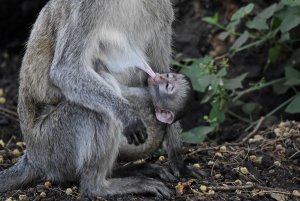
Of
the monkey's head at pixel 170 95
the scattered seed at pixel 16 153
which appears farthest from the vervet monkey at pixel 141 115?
the scattered seed at pixel 16 153

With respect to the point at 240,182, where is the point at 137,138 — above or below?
above

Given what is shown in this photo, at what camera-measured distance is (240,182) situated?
6.20 meters

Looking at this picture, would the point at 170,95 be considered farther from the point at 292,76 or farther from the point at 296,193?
the point at 292,76

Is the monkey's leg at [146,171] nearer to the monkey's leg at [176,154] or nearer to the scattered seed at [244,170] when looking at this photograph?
the monkey's leg at [176,154]

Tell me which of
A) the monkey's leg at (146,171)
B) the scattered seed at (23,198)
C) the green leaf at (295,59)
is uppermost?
the green leaf at (295,59)

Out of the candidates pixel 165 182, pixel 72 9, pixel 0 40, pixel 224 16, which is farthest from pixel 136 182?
pixel 0 40

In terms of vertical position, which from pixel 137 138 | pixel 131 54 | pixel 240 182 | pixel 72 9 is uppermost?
pixel 72 9

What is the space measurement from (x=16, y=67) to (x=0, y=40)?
2.59ft

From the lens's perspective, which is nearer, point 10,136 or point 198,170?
point 198,170

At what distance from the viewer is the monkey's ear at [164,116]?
6.12 m

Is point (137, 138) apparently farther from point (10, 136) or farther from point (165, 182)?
point (10, 136)

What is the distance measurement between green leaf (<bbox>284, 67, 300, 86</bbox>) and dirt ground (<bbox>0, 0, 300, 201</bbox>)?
407 mm

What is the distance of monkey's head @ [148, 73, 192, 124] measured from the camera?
6090 mm

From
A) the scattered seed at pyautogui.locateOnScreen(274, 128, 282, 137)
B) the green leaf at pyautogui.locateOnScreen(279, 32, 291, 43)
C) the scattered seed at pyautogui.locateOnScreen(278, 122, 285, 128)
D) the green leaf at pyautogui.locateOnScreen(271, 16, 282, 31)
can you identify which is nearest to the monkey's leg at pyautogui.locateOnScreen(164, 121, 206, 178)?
the scattered seed at pyautogui.locateOnScreen(274, 128, 282, 137)
